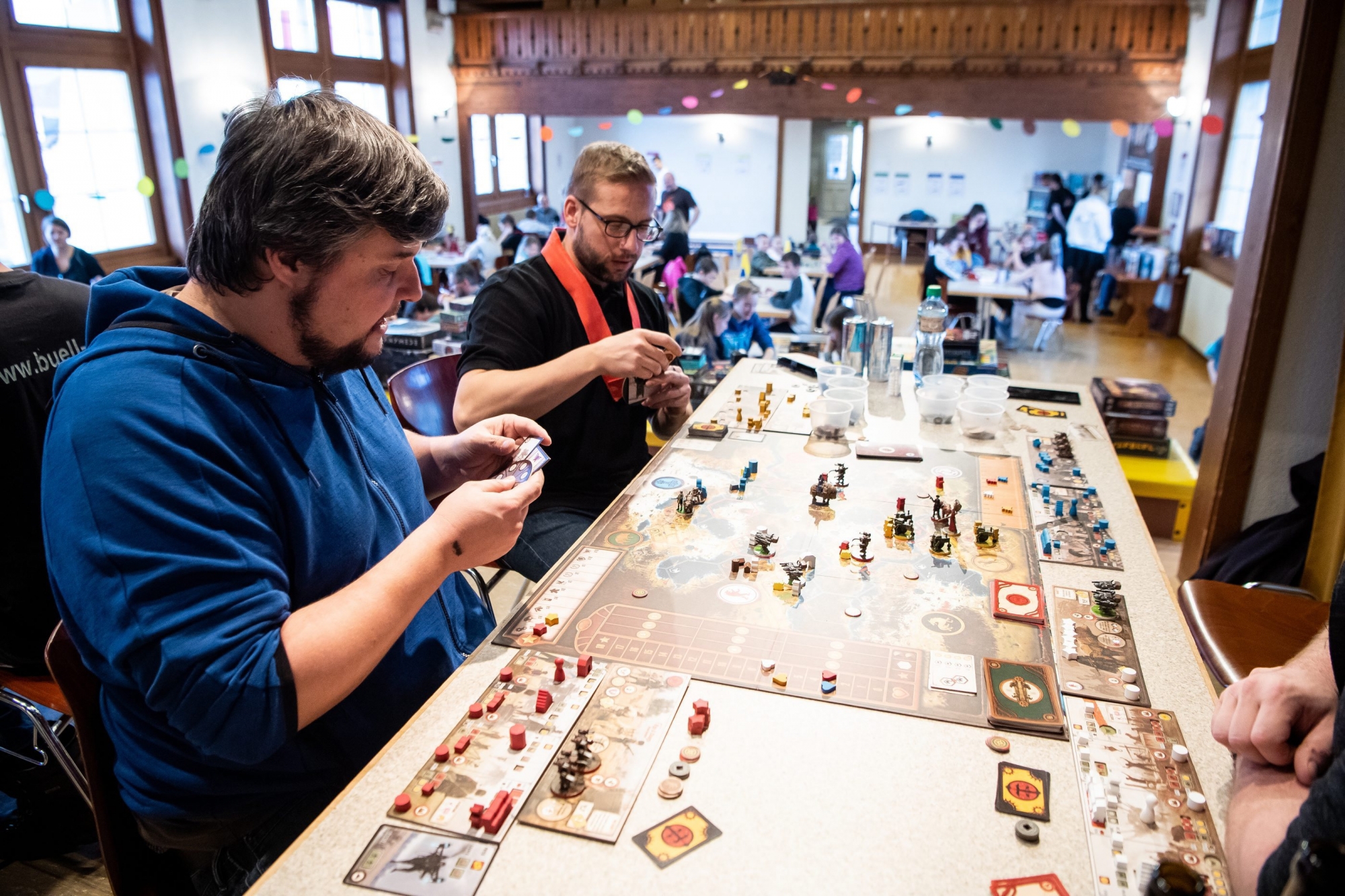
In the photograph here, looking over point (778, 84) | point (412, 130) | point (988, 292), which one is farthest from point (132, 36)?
point (988, 292)

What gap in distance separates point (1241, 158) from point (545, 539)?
813 centimetres

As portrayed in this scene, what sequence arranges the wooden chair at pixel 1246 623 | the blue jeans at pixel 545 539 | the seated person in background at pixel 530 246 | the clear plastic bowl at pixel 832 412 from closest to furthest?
the wooden chair at pixel 1246 623 < the blue jeans at pixel 545 539 < the clear plastic bowl at pixel 832 412 < the seated person in background at pixel 530 246

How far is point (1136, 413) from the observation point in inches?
147

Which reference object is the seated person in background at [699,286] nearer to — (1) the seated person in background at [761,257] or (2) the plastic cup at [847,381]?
(1) the seated person in background at [761,257]

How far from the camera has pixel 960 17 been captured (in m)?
8.72

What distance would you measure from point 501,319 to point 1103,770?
1.80 meters

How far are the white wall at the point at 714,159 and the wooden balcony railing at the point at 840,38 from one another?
150 inches

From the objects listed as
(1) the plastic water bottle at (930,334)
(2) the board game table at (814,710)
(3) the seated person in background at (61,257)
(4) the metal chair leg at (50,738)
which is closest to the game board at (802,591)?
(2) the board game table at (814,710)

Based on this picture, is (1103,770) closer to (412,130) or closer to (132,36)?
(132,36)

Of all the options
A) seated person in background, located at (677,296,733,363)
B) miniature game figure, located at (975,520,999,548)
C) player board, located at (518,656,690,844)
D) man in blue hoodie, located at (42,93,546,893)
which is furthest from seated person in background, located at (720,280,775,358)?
player board, located at (518,656,690,844)

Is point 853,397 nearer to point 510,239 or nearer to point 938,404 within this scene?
point 938,404

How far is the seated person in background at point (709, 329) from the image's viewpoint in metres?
4.96

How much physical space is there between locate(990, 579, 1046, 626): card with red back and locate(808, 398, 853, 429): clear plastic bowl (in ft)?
2.79

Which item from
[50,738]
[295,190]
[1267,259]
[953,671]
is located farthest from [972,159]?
[50,738]
